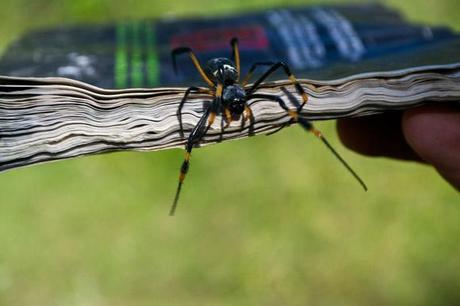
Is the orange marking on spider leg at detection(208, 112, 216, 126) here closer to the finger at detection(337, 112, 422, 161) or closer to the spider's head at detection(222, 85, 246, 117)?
the spider's head at detection(222, 85, 246, 117)

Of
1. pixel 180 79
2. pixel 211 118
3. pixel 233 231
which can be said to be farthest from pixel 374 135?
pixel 233 231

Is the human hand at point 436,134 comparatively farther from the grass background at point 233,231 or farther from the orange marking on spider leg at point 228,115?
the grass background at point 233,231

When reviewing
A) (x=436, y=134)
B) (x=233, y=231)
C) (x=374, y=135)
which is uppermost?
(x=436, y=134)

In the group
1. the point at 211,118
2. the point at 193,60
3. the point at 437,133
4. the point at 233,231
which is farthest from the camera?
the point at 233,231

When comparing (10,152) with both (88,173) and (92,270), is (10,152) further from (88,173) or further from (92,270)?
(88,173)

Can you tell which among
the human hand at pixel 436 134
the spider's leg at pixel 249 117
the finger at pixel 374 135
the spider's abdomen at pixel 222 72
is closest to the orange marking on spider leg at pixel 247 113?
the spider's leg at pixel 249 117

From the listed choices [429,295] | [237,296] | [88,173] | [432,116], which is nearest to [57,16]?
[88,173]

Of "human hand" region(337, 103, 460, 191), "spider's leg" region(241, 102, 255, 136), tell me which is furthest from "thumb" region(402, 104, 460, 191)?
"spider's leg" region(241, 102, 255, 136)

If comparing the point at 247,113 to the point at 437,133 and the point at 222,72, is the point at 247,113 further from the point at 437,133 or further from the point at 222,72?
the point at 437,133
